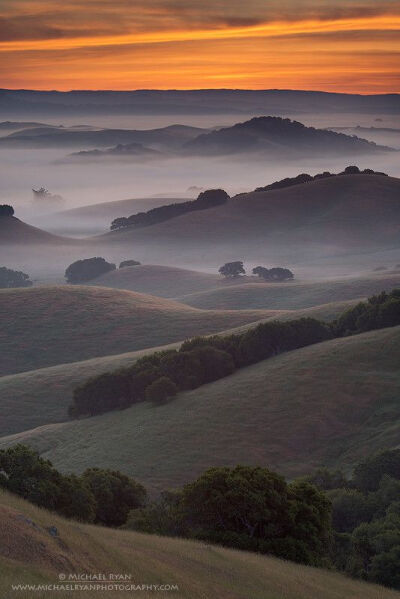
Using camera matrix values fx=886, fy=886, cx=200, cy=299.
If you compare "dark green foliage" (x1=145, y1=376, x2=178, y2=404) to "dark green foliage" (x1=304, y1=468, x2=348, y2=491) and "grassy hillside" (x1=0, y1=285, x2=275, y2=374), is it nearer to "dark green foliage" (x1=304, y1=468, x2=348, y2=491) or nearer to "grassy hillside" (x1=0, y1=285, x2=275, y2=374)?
"dark green foliage" (x1=304, y1=468, x2=348, y2=491)

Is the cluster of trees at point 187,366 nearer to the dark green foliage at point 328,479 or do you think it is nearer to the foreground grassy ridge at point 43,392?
the foreground grassy ridge at point 43,392

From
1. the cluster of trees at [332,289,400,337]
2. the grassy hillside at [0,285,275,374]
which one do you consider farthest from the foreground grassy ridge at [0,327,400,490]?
the grassy hillside at [0,285,275,374]

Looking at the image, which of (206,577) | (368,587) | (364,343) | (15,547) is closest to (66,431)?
(364,343)

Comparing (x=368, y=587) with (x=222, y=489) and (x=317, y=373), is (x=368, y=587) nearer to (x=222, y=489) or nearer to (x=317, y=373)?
(x=222, y=489)

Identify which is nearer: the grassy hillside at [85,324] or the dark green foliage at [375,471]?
the dark green foliage at [375,471]

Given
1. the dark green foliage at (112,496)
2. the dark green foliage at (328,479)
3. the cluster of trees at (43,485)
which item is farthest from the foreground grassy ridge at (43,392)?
the cluster of trees at (43,485)
